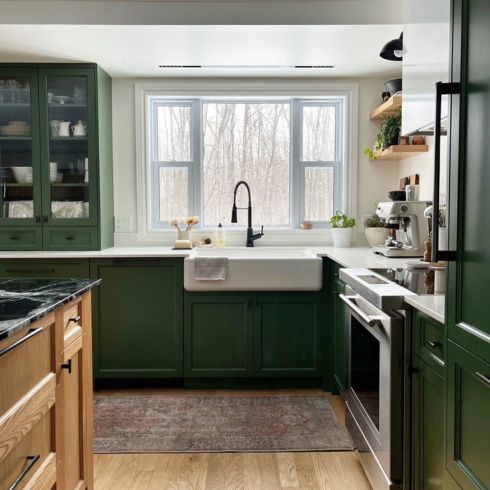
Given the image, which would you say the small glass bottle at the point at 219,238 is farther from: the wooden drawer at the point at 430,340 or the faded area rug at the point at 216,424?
the wooden drawer at the point at 430,340

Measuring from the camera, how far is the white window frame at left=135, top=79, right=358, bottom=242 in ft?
12.5

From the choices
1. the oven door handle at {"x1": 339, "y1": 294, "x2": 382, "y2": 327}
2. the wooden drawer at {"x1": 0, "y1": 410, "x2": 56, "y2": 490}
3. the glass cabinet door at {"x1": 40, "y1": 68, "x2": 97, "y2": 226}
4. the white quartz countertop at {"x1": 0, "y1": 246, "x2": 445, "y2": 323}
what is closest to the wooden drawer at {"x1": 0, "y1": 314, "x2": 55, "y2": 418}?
the wooden drawer at {"x1": 0, "y1": 410, "x2": 56, "y2": 490}

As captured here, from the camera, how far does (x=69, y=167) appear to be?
3.50 meters

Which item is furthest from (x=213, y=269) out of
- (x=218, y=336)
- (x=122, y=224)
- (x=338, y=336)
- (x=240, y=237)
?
(x=122, y=224)

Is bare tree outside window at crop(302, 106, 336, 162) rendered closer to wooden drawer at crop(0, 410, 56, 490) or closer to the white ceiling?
the white ceiling

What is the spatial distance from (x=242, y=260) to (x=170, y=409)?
1.02 meters

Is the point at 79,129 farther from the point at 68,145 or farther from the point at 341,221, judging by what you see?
the point at 341,221

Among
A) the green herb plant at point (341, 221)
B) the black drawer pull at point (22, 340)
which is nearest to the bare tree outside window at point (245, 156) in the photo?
the green herb plant at point (341, 221)

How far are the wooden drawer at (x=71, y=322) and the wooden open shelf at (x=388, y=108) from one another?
2394 mm

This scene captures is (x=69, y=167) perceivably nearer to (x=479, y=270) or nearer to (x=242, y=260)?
(x=242, y=260)

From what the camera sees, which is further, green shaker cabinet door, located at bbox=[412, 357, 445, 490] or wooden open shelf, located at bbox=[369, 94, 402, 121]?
wooden open shelf, located at bbox=[369, 94, 402, 121]

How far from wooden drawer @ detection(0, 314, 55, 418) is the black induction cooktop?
1.26 meters

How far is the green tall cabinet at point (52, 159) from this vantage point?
3.43m

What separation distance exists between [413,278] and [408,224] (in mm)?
839
